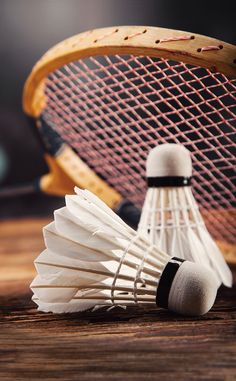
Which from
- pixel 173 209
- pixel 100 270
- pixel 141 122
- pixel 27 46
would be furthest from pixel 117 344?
pixel 27 46

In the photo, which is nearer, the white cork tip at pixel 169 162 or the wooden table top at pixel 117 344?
the wooden table top at pixel 117 344

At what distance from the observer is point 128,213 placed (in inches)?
54.7

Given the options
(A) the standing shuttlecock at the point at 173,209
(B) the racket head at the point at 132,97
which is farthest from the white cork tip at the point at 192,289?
(B) the racket head at the point at 132,97

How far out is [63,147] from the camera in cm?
152

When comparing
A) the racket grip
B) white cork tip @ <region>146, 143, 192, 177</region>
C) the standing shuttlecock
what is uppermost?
white cork tip @ <region>146, 143, 192, 177</region>

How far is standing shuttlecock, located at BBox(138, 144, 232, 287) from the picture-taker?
39.8 inches

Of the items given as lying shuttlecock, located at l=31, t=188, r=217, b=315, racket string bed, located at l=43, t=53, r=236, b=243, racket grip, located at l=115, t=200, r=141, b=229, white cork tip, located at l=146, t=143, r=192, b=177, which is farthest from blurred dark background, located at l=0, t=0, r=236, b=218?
lying shuttlecock, located at l=31, t=188, r=217, b=315

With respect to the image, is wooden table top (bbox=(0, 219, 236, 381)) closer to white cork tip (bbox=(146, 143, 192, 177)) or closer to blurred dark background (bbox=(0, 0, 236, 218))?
white cork tip (bbox=(146, 143, 192, 177))

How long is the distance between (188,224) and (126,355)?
1.20ft

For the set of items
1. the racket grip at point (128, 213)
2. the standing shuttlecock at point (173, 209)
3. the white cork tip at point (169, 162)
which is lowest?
the racket grip at point (128, 213)

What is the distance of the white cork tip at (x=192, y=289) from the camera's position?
814mm

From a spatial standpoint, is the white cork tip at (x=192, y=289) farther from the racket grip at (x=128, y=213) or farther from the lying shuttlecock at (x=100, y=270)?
the racket grip at (x=128, y=213)

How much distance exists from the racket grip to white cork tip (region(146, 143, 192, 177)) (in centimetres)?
36

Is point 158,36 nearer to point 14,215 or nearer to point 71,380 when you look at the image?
point 71,380
